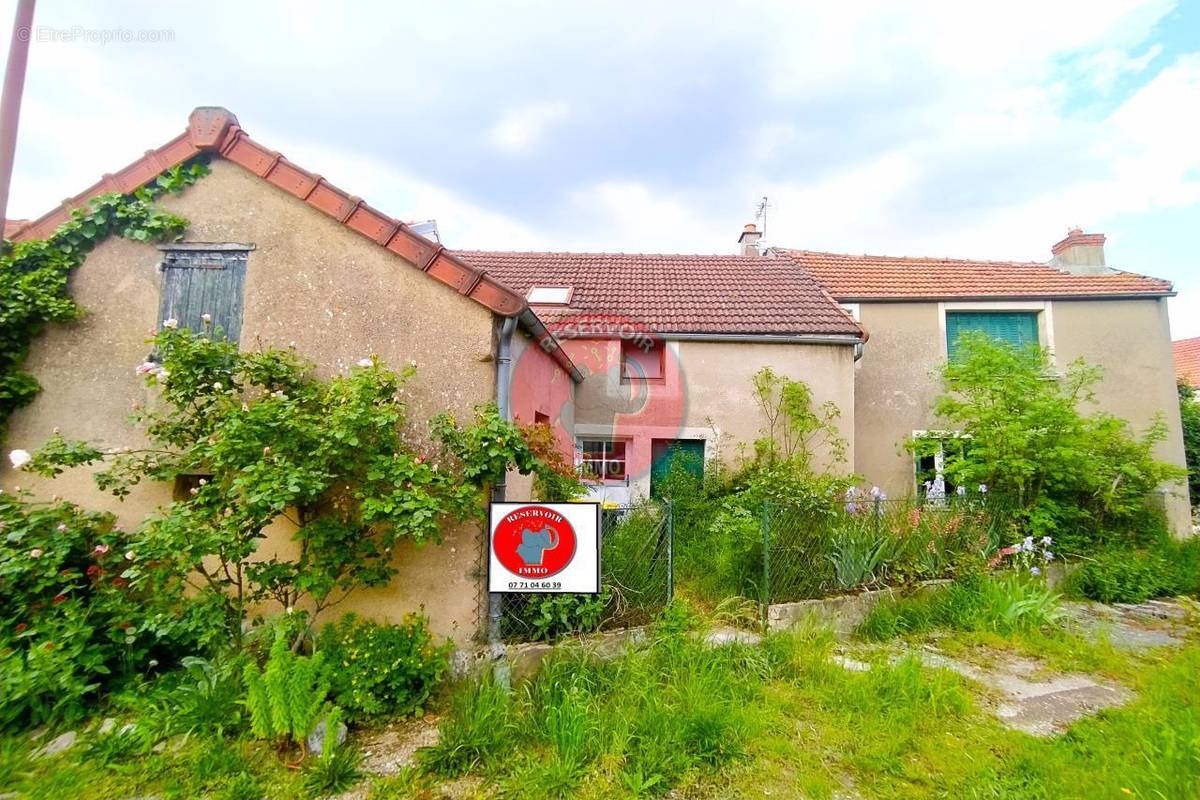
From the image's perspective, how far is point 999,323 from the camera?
11.0 metres

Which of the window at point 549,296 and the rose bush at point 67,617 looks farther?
the window at point 549,296

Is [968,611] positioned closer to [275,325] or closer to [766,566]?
[766,566]

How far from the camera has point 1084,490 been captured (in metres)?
8.22

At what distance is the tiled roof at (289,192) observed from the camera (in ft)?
15.1

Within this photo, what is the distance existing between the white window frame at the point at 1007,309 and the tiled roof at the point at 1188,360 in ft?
36.1

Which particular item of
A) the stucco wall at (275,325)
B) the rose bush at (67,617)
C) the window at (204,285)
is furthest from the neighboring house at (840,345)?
the rose bush at (67,617)

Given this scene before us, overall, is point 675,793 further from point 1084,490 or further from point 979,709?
point 1084,490

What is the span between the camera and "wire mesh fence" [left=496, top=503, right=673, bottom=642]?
14.6 ft

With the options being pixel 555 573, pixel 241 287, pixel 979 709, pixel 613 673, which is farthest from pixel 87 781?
pixel 979 709

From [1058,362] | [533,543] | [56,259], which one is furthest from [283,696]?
[1058,362]

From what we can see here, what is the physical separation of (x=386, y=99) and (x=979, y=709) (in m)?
9.21

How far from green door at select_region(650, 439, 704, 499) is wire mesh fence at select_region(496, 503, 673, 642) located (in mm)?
4444

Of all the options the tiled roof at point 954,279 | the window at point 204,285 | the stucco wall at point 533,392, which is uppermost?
the tiled roof at point 954,279

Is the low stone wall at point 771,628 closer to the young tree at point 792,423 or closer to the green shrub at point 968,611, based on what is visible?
the green shrub at point 968,611
